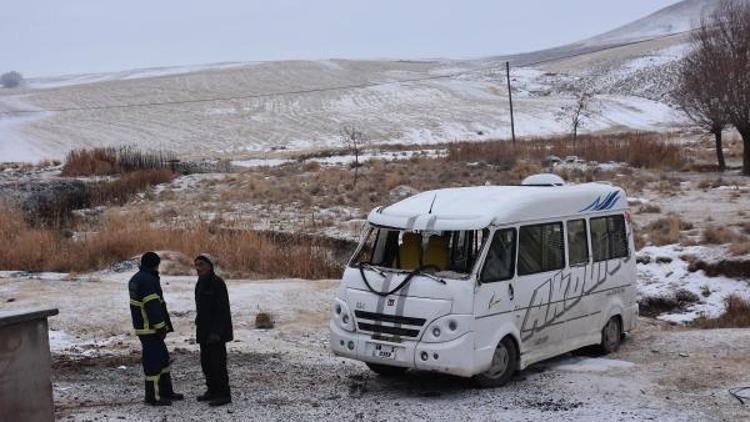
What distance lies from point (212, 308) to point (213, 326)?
0.63ft

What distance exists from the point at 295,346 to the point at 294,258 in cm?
749

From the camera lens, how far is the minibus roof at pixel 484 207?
1064 centimetres

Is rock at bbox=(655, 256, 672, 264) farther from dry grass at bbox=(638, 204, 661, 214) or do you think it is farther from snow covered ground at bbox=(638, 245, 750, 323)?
dry grass at bbox=(638, 204, 661, 214)

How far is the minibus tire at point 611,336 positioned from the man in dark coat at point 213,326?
5.59 m

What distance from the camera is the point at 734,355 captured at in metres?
12.0

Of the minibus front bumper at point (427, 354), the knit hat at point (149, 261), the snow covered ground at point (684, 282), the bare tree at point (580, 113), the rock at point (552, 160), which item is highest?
the bare tree at point (580, 113)

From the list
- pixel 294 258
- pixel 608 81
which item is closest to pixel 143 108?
pixel 608 81

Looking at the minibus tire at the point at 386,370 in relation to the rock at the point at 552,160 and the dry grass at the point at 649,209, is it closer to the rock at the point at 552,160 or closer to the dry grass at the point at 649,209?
the dry grass at the point at 649,209

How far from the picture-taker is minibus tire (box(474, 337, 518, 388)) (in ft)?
33.8

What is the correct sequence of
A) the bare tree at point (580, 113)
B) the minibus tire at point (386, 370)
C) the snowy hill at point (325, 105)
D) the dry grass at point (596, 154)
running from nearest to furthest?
the minibus tire at point (386, 370) < the dry grass at point (596, 154) < the snowy hill at point (325, 105) < the bare tree at point (580, 113)

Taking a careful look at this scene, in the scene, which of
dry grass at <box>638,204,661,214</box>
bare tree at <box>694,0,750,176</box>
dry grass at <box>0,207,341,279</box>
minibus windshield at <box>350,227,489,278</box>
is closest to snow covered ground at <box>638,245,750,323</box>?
dry grass at <box>638,204,661,214</box>

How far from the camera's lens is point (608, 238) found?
12672 millimetres

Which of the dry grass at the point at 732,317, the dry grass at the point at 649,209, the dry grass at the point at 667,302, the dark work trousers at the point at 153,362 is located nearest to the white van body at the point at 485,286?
the dark work trousers at the point at 153,362

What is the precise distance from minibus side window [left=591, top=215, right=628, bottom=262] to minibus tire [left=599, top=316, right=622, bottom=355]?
933 millimetres
